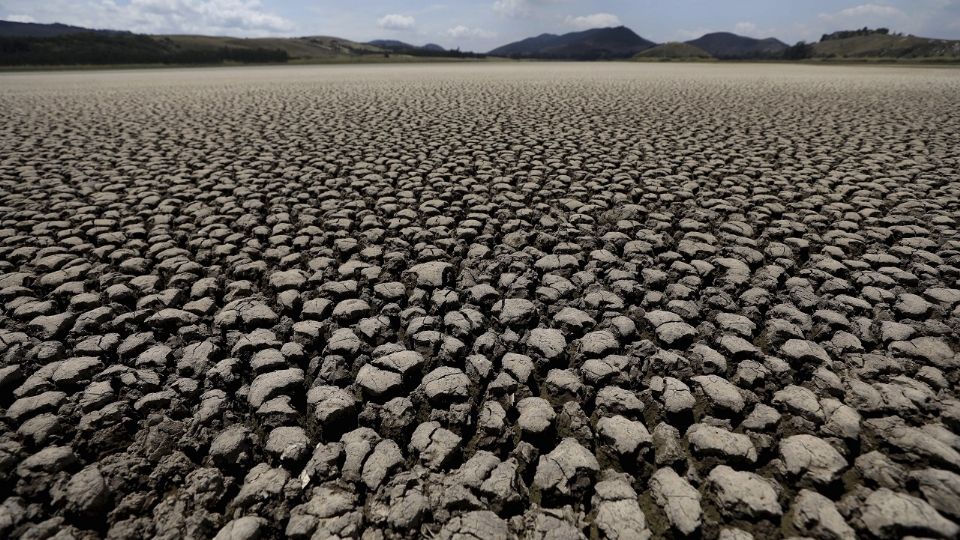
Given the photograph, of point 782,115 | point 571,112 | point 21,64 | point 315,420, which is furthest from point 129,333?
point 21,64

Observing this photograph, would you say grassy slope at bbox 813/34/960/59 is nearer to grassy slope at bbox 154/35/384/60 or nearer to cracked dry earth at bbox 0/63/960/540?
grassy slope at bbox 154/35/384/60

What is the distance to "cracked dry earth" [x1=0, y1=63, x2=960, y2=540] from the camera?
1.35 m

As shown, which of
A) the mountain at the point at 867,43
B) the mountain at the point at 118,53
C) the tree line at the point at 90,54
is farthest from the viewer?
the mountain at the point at 867,43

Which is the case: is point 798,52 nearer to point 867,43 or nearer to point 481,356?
point 867,43

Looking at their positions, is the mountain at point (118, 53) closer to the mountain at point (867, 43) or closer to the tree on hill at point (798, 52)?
the tree on hill at point (798, 52)

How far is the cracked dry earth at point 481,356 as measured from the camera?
4.44 feet

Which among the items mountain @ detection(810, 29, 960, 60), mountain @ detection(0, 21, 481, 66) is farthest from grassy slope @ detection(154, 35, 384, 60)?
mountain @ detection(810, 29, 960, 60)

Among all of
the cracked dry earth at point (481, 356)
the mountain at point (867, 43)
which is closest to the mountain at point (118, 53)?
the cracked dry earth at point (481, 356)

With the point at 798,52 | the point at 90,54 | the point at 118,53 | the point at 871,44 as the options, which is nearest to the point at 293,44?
the point at 118,53

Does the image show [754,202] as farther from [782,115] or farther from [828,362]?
[782,115]

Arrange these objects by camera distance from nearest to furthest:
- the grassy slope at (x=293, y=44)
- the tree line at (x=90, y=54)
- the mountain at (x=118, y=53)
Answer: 1. the tree line at (x=90, y=54)
2. the mountain at (x=118, y=53)
3. the grassy slope at (x=293, y=44)

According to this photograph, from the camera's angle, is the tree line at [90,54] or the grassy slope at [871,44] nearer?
the tree line at [90,54]

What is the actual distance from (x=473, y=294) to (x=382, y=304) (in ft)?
1.58

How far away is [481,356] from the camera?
196 centimetres
